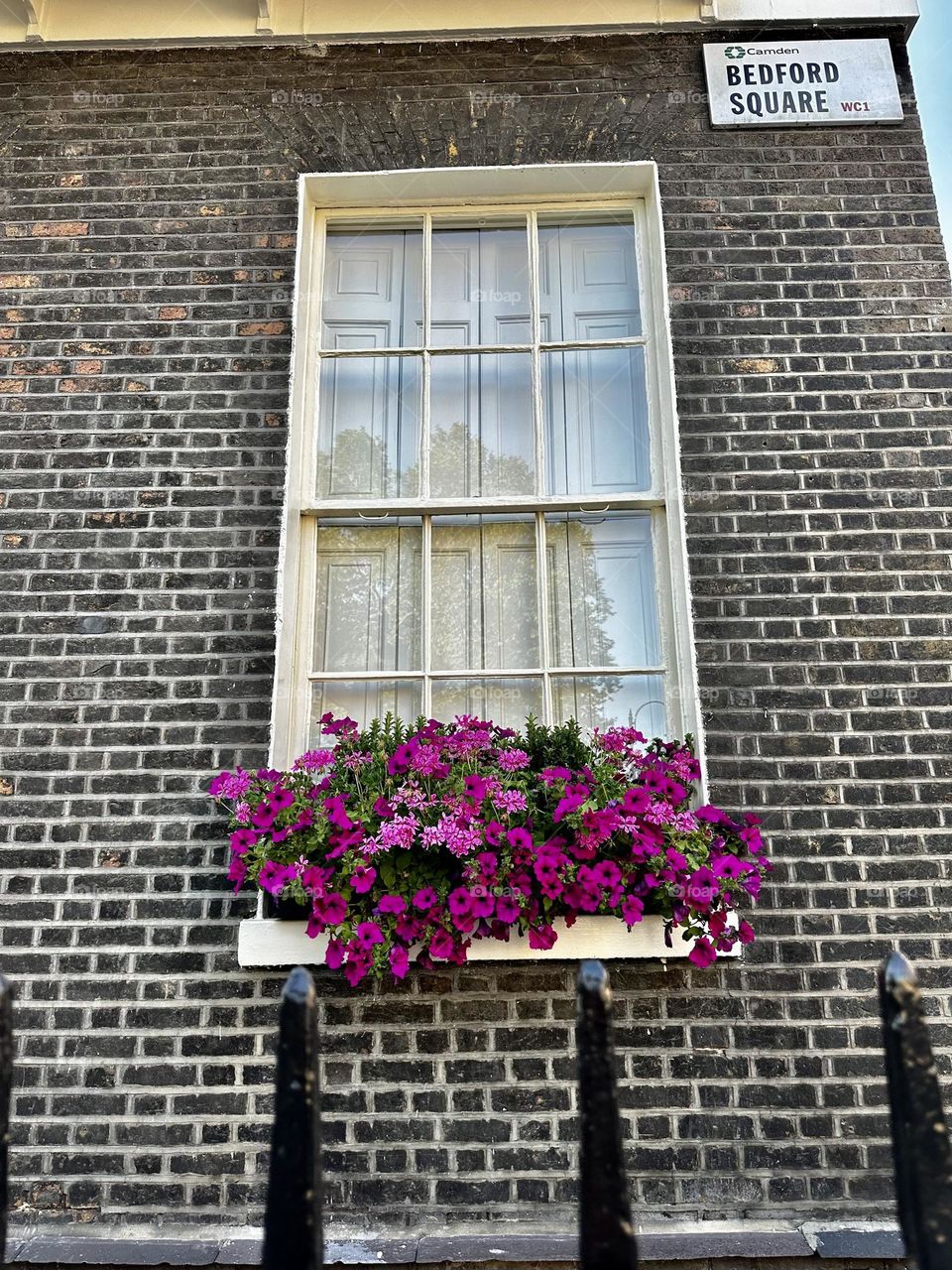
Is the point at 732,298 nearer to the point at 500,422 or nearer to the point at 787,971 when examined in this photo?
the point at 500,422

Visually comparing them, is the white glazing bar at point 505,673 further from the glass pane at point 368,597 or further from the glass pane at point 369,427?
the glass pane at point 369,427

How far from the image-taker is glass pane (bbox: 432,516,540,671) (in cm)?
323

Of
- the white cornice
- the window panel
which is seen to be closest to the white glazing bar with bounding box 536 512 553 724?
the window panel

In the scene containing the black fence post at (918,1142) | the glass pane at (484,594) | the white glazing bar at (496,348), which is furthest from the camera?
the white glazing bar at (496,348)

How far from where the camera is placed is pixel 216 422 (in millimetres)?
3354

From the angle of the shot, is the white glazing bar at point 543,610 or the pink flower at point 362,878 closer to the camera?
the pink flower at point 362,878

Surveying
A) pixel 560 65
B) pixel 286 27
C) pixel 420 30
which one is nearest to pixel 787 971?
pixel 560 65

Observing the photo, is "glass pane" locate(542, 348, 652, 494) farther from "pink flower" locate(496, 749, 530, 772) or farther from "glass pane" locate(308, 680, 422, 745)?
"pink flower" locate(496, 749, 530, 772)

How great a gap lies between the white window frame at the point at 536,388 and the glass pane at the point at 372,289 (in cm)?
6

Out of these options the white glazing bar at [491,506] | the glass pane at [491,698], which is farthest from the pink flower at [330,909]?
the white glazing bar at [491,506]

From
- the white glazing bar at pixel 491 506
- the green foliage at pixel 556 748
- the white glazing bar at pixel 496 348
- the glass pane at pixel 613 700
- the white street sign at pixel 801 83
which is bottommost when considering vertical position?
the green foliage at pixel 556 748

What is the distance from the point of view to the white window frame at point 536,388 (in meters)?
3.12

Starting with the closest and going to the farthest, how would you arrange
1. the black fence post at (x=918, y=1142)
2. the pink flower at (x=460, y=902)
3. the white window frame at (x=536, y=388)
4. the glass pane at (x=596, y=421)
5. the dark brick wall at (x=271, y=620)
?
the black fence post at (x=918, y=1142), the pink flower at (x=460, y=902), the dark brick wall at (x=271, y=620), the white window frame at (x=536, y=388), the glass pane at (x=596, y=421)

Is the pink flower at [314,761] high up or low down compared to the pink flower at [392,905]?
up
